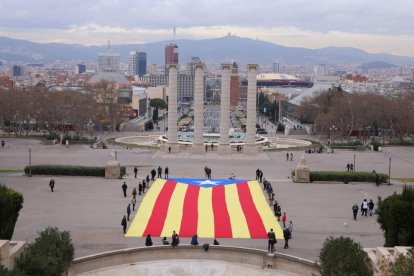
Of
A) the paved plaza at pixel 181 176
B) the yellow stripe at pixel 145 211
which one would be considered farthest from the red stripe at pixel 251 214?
the yellow stripe at pixel 145 211

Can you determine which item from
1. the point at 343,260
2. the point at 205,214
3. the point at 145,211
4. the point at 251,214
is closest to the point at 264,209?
→ the point at 251,214

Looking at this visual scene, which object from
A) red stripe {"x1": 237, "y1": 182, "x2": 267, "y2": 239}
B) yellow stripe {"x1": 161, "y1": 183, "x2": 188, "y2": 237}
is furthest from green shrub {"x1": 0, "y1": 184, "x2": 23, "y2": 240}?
red stripe {"x1": 237, "y1": 182, "x2": 267, "y2": 239}

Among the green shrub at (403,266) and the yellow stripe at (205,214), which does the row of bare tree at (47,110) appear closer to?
the yellow stripe at (205,214)

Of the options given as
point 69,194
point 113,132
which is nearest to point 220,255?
point 69,194

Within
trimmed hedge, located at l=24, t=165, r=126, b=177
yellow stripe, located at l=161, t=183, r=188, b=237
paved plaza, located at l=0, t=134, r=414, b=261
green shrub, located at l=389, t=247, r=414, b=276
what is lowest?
paved plaza, located at l=0, t=134, r=414, b=261

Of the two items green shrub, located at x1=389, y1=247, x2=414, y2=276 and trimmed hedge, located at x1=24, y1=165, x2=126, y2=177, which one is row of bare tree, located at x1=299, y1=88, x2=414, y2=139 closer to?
trimmed hedge, located at x1=24, y1=165, x2=126, y2=177

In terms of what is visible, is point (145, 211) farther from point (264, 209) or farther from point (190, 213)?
point (264, 209)

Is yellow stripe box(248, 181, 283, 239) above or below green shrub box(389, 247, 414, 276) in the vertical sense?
below
